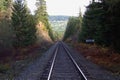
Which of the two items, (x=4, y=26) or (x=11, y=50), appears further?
(x=4, y=26)

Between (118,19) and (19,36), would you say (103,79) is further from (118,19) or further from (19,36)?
(19,36)

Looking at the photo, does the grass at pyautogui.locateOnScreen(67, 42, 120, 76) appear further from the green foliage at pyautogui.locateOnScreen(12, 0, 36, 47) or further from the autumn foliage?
the green foliage at pyautogui.locateOnScreen(12, 0, 36, 47)

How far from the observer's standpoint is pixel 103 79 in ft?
60.6

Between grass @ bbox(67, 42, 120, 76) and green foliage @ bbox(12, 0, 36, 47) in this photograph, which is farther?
green foliage @ bbox(12, 0, 36, 47)

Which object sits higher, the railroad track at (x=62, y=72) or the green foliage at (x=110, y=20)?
the green foliage at (x=110, y=20)

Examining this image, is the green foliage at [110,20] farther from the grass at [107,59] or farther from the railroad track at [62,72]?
the railroad track at [62,72]

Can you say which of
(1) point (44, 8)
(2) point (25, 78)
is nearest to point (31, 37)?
(2) point (25, 78)

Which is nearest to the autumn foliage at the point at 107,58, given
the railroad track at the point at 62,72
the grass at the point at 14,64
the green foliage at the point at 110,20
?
the green foliage at the point at 110,20

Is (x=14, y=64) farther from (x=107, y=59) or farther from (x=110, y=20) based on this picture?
(x=110, y=20)

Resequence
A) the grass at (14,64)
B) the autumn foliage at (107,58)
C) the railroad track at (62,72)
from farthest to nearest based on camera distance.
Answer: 1. the autumn foliage at (107,58)
2. the grass at (14,64)
3. the railroad track at (62,72)

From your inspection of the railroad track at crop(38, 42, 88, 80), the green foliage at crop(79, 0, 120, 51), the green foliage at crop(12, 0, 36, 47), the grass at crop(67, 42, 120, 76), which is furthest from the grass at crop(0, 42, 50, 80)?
the green foliage at crop(12, 0, 36, 47)

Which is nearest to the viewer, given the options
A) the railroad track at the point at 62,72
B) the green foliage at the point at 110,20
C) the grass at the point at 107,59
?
the railroad track at the point at 62,72

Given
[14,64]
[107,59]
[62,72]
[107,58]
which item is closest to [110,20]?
[107,59]

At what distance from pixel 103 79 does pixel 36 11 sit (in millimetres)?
116787
